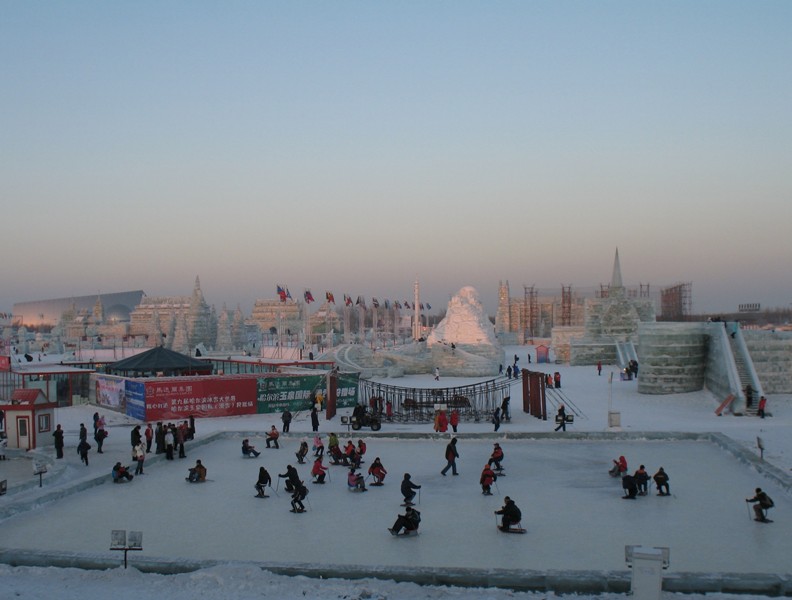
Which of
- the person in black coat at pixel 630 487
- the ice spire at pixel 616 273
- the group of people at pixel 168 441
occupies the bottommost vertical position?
the person in black coat at pixel 630 487

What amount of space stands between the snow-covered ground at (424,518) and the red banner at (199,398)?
5416 millimetres

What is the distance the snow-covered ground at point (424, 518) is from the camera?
34.5ft

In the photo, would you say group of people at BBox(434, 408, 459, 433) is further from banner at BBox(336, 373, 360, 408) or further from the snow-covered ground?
banner at BBox(336, 373, 360, 408)

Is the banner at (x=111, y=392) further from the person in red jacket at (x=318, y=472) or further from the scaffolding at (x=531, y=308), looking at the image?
the scaffolding at (x=531, y=308)

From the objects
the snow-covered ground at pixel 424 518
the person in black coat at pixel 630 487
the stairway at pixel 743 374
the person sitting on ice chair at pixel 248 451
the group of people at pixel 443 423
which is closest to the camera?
the snow-covered ground at pixel 424 518

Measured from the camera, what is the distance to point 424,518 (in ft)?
43.8

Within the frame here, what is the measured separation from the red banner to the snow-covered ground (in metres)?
5.42

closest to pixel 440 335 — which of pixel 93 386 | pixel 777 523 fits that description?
pixel 93 386

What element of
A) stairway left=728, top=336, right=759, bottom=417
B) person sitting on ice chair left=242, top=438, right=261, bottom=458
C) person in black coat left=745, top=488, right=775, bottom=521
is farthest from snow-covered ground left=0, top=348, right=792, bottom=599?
stairway left=728, top=336, right=759, bottom=417

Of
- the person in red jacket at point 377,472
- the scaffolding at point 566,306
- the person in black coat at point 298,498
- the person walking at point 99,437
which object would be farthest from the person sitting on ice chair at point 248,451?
the scaffolding at point 566,306

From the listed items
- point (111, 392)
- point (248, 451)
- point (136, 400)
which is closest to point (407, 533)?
point (248, 451)

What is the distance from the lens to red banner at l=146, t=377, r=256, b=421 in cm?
2670

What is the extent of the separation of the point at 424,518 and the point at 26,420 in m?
13.3

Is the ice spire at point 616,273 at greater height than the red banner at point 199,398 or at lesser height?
greater
